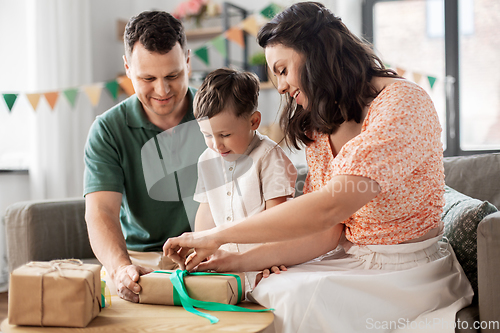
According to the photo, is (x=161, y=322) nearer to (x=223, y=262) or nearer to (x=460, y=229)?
(x=223, y=262)

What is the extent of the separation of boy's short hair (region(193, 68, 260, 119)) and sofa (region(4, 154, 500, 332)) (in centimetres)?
65

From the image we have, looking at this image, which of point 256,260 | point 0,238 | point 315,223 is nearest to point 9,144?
point 0,238

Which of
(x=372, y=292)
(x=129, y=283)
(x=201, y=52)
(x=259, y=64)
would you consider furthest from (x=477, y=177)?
(x=259, y=64)

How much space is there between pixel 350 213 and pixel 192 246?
0.34 metres

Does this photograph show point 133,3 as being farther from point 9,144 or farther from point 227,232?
point 227,232

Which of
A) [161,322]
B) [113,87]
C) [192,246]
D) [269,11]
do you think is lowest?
[161,322]

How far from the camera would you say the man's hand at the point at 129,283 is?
3.47 feet

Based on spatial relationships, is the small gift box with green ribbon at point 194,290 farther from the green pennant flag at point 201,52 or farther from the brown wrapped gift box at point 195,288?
the green pennant flag at point 201,52

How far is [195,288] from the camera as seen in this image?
3.31 feet

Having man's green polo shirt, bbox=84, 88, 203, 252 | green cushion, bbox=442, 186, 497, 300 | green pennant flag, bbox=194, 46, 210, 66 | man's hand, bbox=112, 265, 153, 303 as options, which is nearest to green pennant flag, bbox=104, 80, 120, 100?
green pennant flag, bbox=194, 46, 210, 66

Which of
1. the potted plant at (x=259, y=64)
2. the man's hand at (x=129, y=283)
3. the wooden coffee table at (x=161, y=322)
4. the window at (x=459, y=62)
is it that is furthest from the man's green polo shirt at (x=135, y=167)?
the window at (x=459, y=62)

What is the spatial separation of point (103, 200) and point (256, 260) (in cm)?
61

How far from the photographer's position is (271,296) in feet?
3.30

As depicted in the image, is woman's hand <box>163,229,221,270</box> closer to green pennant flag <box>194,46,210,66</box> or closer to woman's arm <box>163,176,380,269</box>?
woman's arm <box>163,176,380,269</box>
